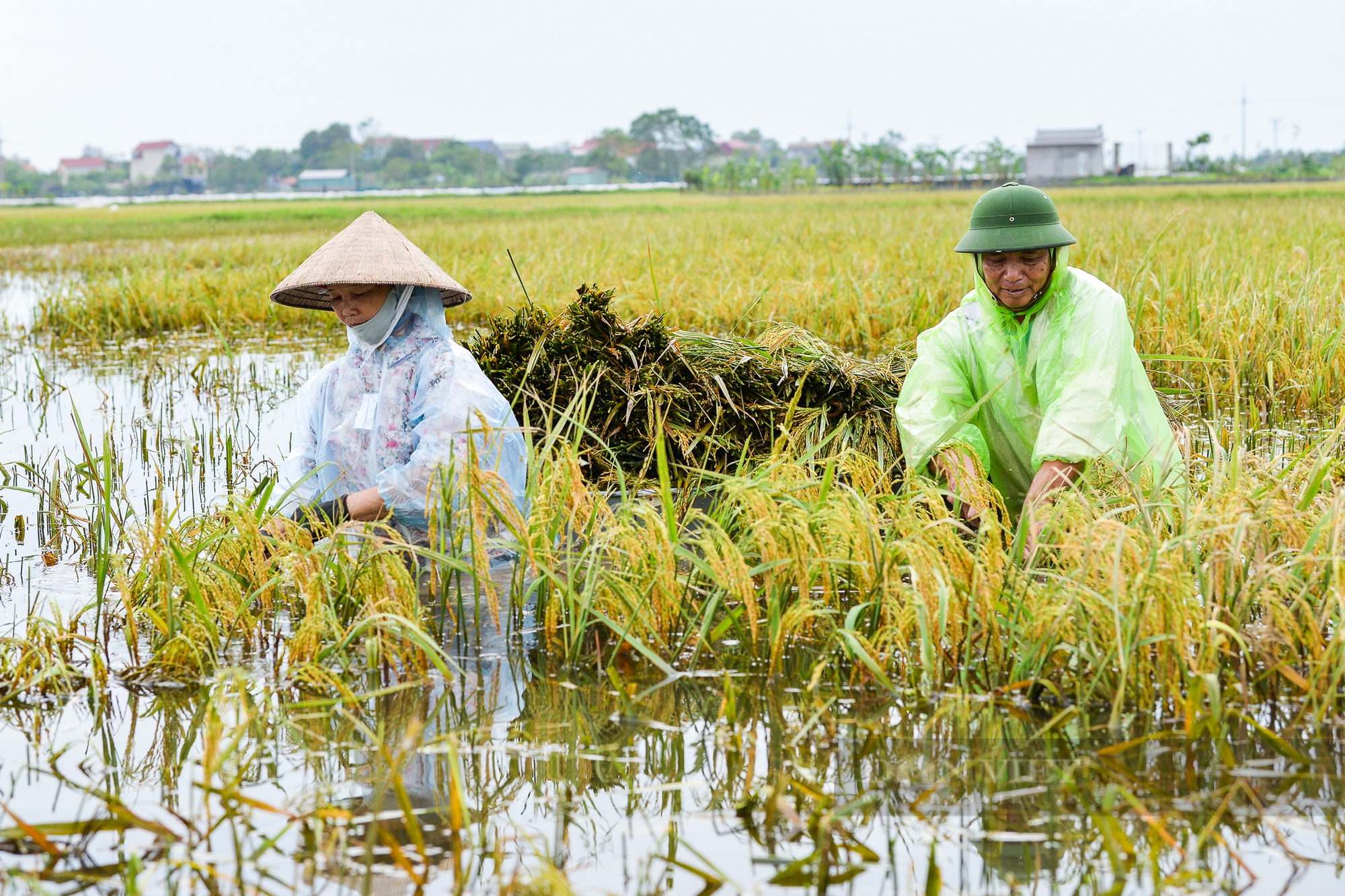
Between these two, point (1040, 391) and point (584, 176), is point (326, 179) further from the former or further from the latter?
point (1040, 391)

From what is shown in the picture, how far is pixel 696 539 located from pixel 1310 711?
1180 millimetres

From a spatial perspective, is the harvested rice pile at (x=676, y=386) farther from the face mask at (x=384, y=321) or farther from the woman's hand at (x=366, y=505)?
the woman's hand at (x=366, y=505)

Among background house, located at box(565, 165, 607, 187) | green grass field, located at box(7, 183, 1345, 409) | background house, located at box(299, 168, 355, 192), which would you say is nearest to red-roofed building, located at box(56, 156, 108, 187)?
background house, located at box(299, 168, 355, 192)

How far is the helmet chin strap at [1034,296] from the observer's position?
3113mm

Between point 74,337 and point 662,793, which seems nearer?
point 662,793

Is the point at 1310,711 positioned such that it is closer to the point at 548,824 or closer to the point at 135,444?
the point at 548,824

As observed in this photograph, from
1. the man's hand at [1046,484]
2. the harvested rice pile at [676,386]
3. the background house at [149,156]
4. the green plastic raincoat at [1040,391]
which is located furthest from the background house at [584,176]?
the man's hand at [1046,484]

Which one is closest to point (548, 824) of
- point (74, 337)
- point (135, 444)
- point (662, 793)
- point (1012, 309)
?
point (662, 793)

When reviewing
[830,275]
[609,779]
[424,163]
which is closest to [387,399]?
[609,779]

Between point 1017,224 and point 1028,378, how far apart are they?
0.45 m

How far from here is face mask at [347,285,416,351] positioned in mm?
3027

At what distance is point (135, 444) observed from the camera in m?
4.48

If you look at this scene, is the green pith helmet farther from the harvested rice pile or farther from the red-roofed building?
the red-roofed building

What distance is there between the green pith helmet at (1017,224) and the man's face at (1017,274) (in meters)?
0.05
